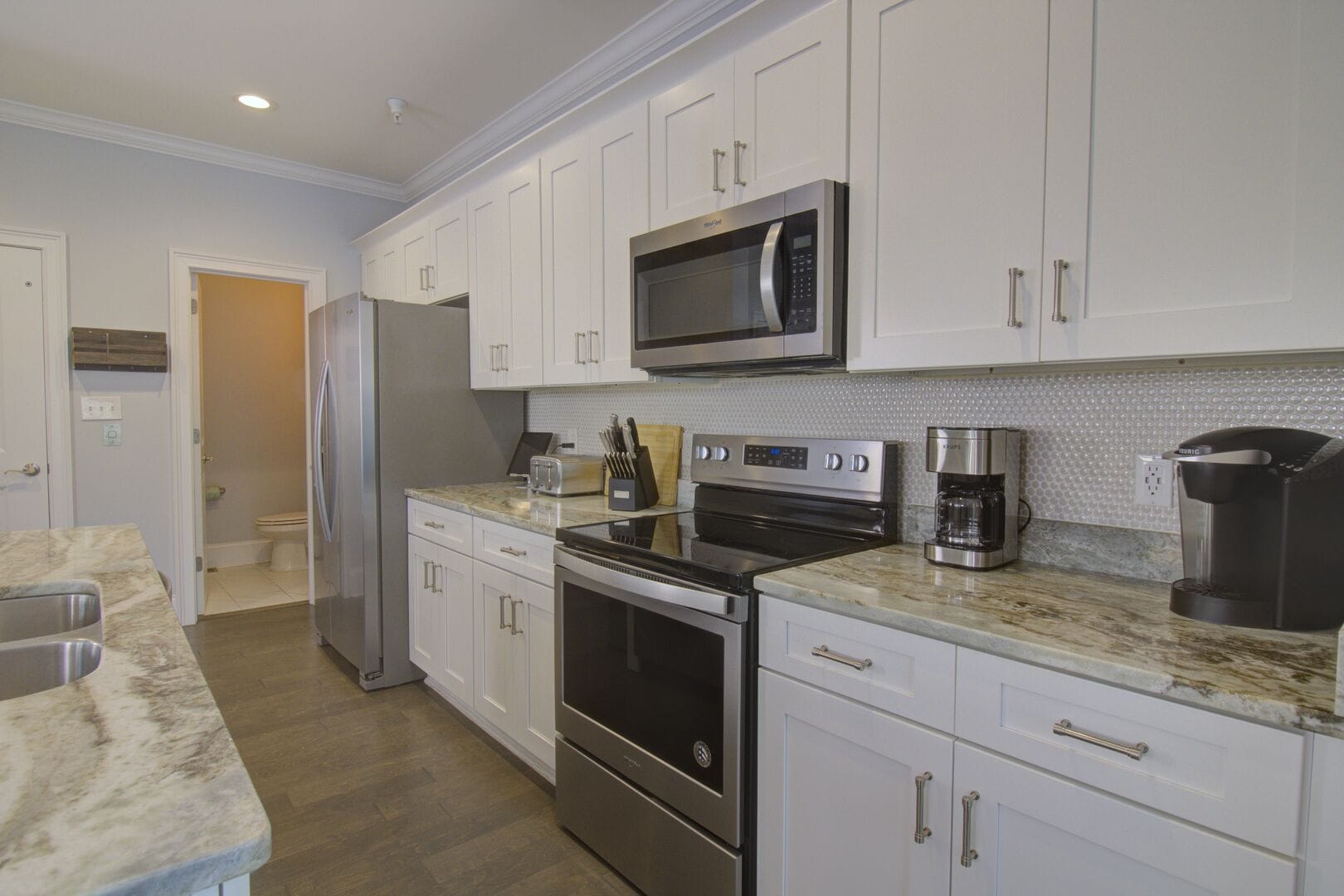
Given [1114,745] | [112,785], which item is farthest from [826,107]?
[112,785]

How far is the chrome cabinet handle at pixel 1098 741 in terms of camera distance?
0.94 meters

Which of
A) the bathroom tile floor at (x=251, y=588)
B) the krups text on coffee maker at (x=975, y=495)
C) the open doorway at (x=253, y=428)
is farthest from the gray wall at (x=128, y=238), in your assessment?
the krups text on coffee maker at (x=975, y=495)

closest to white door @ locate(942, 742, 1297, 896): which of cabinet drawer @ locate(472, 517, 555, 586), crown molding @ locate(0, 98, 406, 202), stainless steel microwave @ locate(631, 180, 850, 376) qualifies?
stainless steel microwave @ locate(631, 180, 850, 376)

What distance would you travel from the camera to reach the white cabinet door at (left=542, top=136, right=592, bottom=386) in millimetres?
2482

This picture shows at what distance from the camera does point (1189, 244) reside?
1142 millimetres

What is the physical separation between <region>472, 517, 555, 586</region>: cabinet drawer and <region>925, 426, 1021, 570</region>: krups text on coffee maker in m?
1.13

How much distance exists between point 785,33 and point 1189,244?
1099 mm

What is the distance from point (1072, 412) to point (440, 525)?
7.66ft

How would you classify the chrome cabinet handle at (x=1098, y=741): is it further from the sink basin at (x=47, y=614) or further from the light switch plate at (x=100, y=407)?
the light switch plate at (x=100, y=407)

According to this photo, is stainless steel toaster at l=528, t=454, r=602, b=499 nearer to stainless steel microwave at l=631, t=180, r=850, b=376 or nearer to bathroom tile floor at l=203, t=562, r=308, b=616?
stainless steel microwave at l=631, t=180, r=850, b=376

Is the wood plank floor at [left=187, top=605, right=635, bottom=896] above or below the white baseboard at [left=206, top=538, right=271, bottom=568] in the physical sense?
below

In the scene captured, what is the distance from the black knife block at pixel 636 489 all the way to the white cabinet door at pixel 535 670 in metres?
0.43

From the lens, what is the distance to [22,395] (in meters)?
3.40

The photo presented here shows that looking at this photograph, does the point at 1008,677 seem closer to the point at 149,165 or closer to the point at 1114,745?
the point at 1114,745
